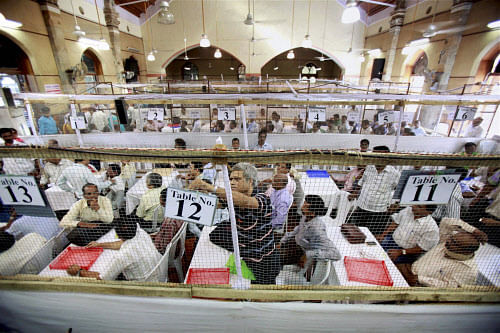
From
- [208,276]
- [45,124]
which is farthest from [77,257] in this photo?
[45,124]

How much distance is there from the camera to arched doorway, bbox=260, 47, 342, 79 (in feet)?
59.1

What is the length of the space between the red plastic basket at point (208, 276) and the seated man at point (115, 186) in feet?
6.31

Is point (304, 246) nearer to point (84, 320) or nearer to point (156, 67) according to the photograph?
point (84, 320)

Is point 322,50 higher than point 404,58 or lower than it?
higher

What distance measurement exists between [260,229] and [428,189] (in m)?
1.07

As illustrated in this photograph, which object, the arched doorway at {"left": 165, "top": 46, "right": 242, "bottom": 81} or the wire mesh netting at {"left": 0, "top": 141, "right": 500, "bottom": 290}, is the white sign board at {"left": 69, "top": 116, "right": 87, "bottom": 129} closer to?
the wire mesh netting at {"left": 0, "top": 141, "right": 500, "bottom": 290}

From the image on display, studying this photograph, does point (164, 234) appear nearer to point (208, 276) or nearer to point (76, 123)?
point (208, 276)

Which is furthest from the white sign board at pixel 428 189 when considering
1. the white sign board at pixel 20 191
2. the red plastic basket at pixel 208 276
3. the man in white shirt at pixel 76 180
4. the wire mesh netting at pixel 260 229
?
Answer: the man in white shirt at pixel 76 180

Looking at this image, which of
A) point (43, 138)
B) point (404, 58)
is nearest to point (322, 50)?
point (404, 58)

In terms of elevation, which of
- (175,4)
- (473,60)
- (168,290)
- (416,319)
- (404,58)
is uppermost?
(175,4)

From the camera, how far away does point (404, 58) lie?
11117 mm

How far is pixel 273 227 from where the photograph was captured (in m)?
2.35

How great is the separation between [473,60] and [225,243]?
33.5 feet

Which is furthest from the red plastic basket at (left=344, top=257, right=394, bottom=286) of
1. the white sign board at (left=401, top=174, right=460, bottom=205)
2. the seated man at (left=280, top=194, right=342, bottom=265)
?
the white sign board at (left=401, top=174, right=460, bottom=205)
